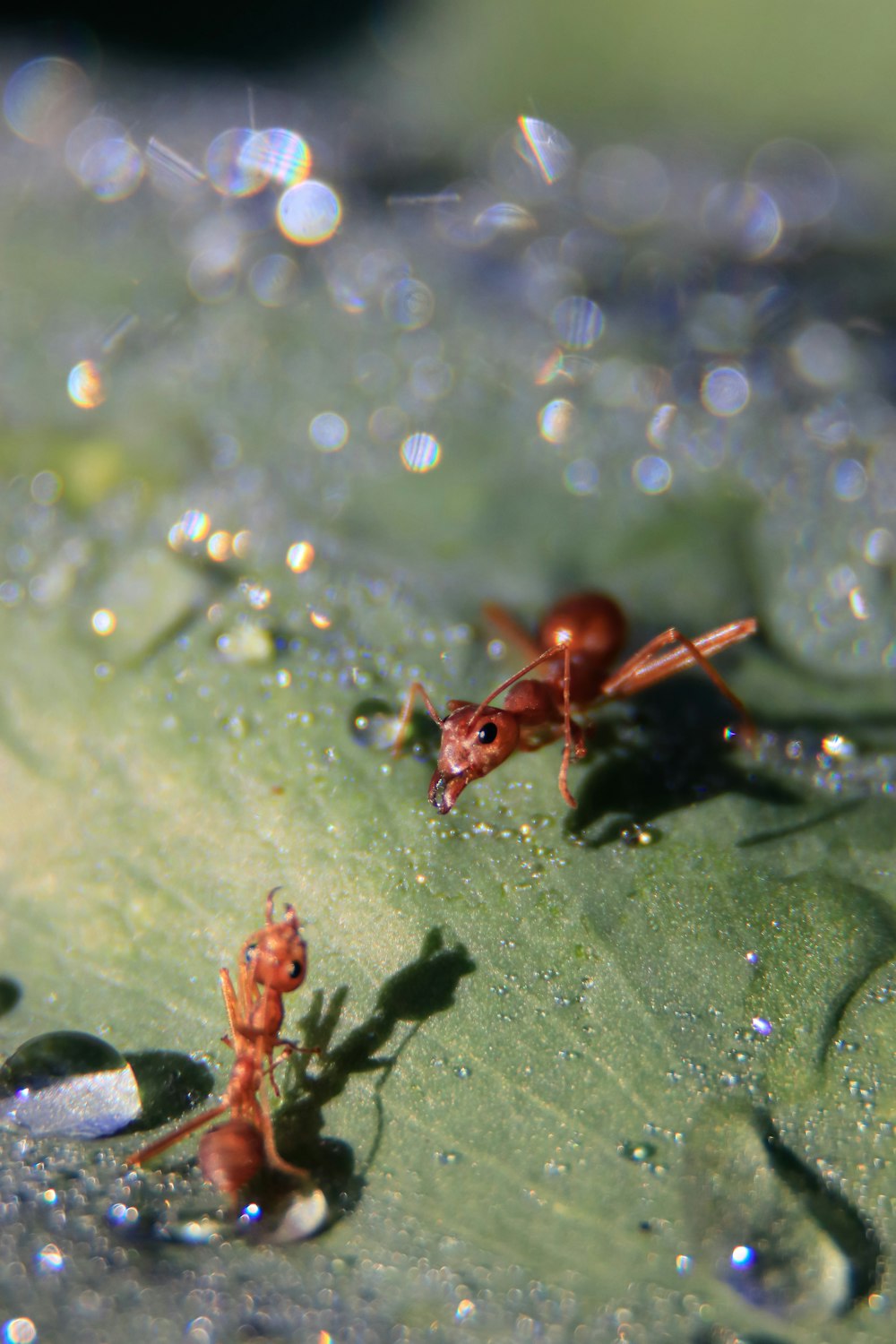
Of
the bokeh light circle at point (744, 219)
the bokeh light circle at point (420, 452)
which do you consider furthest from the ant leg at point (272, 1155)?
the bokeh light circle at point (744, 219)

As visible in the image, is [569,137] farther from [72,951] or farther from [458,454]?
[72,951]

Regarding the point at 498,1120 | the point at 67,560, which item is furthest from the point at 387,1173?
the point at 67,560

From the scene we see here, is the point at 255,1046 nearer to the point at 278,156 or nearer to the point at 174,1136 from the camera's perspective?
the point at 174,1136

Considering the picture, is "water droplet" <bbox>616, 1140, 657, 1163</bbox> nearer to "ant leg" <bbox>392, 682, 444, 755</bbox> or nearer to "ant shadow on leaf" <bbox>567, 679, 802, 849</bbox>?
"ant shadow on leaf" <bbox>567, 679, 802, 849</bbox>

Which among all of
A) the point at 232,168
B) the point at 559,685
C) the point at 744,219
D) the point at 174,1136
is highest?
the point at 232,168

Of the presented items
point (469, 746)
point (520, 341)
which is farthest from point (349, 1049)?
point (520, 341)
